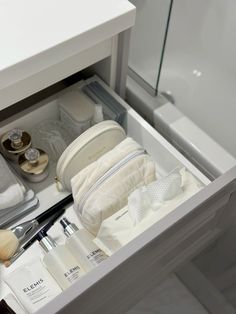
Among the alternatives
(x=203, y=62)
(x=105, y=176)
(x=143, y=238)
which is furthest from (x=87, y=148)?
(x=203, y=62)

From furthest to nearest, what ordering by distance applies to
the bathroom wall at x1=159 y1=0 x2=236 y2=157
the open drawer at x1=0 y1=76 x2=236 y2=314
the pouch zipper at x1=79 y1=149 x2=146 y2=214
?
1. the bathroom wall at x1=159 y1=0 x2=236 y2=157
2. the pouch zipper at x1=79 y1=149 x2=146 y2=214
3. the open drawer at x1=0 y1=76 x2=236 y2=314

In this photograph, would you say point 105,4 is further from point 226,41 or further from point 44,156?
point 226,41

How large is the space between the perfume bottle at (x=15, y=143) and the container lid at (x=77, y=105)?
0.34 feet

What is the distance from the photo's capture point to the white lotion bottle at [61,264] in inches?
29.8

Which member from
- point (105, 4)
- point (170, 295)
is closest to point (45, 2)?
point (105, 4)

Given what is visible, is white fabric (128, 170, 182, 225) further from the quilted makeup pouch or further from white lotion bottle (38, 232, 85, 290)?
white lotion bottle (38, 232, 85, 290)

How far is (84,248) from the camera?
2.53 feet

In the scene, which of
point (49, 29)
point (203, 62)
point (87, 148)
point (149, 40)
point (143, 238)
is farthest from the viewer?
point (203, 62)

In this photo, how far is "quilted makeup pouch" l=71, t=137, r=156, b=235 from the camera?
795 mm

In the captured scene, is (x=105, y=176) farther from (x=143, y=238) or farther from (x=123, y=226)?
(x=143, y=238)

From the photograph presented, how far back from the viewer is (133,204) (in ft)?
2.56

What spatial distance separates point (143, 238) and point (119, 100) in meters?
0.45

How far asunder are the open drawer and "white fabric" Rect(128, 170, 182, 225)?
0.22ft

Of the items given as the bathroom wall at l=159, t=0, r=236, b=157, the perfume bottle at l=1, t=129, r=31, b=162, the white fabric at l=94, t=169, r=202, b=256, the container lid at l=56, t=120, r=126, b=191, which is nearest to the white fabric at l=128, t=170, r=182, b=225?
the white fabric at l=94, t=169, r=202, b=256
